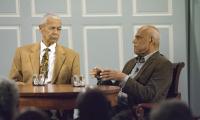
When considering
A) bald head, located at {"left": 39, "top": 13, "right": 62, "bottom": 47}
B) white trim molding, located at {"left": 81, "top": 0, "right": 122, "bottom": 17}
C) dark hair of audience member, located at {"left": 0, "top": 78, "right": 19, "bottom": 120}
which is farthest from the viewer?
white trim molding, located at {"left": 81, "top": 0, "right": 122, "bottom": 17}

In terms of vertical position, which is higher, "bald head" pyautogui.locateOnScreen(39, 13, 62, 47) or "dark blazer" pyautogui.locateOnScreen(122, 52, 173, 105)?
"bald head" pyautogui.locateOnScreen(39, 13, 62, 47)

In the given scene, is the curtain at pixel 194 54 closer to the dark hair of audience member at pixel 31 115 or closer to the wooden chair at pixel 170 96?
the wooden chair at pixel 170 96

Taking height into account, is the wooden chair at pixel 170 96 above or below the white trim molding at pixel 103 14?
below

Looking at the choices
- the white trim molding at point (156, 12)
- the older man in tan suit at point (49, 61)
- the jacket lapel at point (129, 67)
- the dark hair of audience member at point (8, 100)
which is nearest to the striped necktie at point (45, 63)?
the older man in tan suit at point (49, 61)

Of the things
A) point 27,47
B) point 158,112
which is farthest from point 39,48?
point 158,112

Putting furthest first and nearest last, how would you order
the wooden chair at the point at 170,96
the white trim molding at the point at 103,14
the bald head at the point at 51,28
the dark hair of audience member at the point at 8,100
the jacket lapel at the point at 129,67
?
the white trim molding at the point at 103,14 < the bald head at the point at 51,28 < the jacket lapel at the point at 129,67 < the wooden chair at the point at 170,96 < the dark hair of audience member at the point at 8,100

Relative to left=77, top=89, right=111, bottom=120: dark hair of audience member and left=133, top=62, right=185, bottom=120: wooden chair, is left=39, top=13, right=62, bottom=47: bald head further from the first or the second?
left=77, top=89, right=111, bottom=120: dark hair of audience member

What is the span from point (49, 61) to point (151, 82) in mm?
1007

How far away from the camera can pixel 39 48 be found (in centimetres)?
411

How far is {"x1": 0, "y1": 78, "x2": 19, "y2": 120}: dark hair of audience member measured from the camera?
1.52 meters

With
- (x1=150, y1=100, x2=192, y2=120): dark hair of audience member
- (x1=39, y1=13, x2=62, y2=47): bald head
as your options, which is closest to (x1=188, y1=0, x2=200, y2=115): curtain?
(x1=39, y1=13, x2=62, y2=47): bald head

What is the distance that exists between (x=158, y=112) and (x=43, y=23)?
2.84m

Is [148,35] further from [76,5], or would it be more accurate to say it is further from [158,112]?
[158,112]

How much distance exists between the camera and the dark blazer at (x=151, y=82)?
11.3 ft
